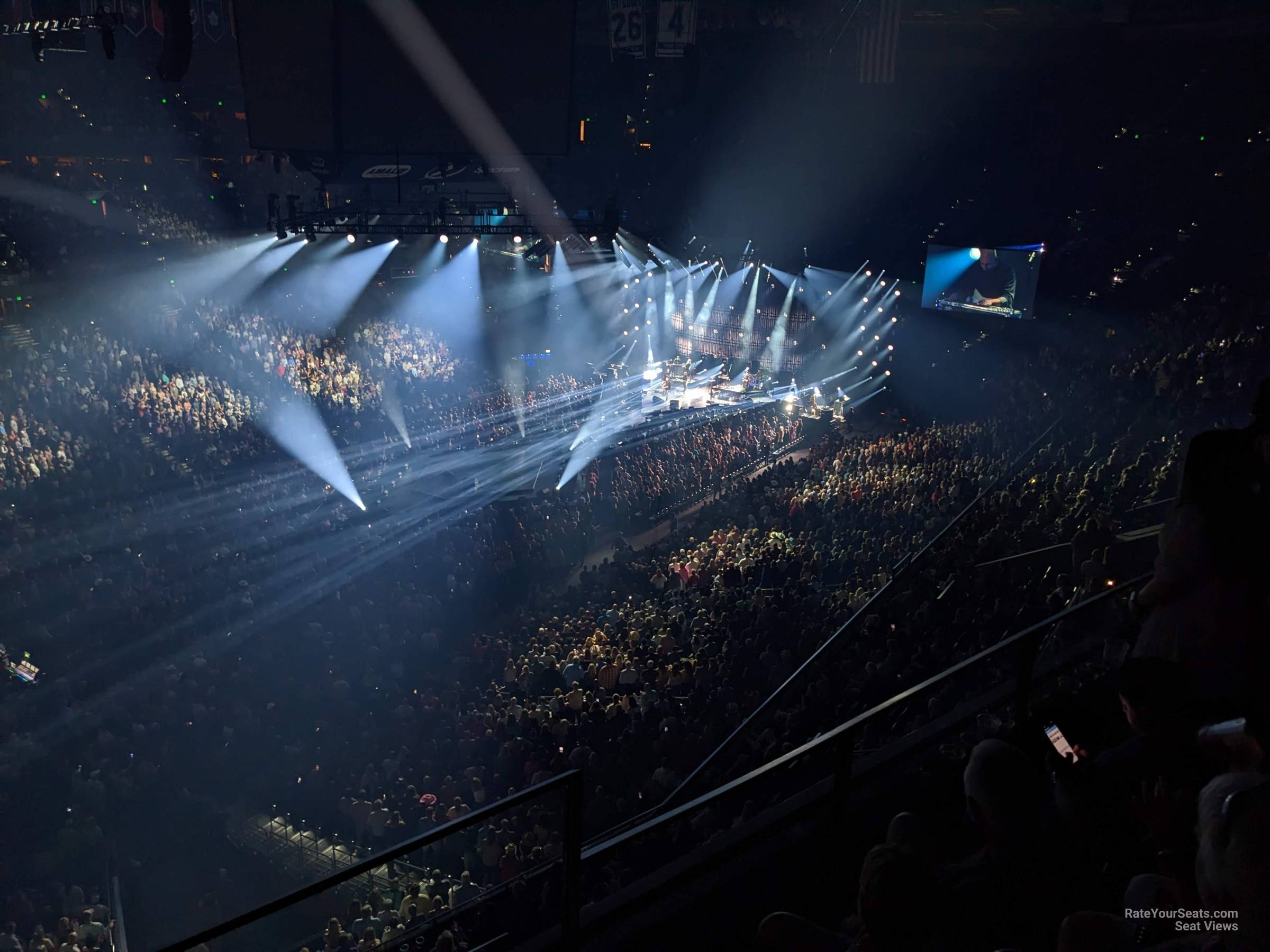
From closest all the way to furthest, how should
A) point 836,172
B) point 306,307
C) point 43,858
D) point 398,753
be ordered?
point 43,858 < point 398,753 < point 836,172 < point 306,307

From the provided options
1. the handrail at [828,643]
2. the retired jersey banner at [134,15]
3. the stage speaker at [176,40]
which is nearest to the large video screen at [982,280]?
the handrail at [828,643]

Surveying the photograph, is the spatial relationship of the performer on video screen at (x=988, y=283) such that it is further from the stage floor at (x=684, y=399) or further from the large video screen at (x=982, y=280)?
the stage floor at (x=684, y=399)

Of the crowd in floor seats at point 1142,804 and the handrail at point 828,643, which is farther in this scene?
the handrail at point 828,643

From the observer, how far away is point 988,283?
17.5 meters

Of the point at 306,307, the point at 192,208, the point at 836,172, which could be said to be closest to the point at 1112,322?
the point at 836,172

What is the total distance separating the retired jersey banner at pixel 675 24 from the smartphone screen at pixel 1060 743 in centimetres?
1248

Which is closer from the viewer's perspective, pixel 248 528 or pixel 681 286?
pixel 248 528

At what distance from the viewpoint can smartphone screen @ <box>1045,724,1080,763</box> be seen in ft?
8.11

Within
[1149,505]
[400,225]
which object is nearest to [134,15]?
[400,225]

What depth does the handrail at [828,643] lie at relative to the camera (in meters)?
4.43

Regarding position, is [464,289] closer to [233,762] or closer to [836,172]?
[836,172]

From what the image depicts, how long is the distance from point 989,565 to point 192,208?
2699 cm

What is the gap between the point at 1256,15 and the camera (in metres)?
14.6

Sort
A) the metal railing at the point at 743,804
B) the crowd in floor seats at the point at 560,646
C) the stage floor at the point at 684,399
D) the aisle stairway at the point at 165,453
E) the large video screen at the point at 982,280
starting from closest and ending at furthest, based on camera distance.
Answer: the metal railing at the point at 743,804, the crowd in floor seats at the point at 560,646, the aisle stairway at the point at 165,453, the large video screen at the point at 982,280, the stage floor at the point at 684,399
